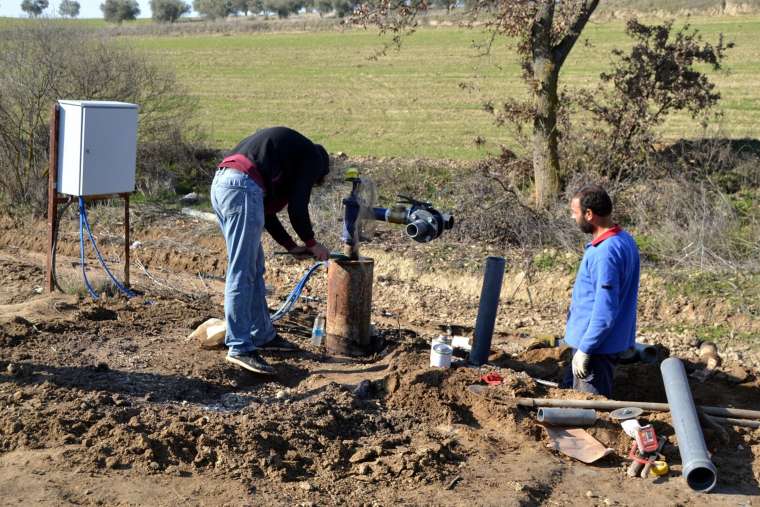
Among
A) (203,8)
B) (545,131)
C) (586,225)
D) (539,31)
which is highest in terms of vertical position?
(203,8)

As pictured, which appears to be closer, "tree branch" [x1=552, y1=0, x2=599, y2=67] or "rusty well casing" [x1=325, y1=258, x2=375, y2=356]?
A: "rusty well casing" [x1=325, y1=258, x2=375, y2=356]

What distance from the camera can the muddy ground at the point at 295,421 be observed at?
518 centimetres

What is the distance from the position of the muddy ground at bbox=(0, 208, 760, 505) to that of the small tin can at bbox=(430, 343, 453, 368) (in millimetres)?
125

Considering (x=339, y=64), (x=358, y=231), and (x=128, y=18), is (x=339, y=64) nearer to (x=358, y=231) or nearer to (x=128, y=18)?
(x=358, y=231)

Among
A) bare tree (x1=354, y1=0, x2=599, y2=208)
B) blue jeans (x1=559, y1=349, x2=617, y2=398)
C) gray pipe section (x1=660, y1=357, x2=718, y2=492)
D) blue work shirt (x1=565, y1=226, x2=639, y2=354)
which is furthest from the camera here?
bare tree (x1=354, y1=0, x2=599, y2=208)

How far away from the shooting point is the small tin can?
6941 mm

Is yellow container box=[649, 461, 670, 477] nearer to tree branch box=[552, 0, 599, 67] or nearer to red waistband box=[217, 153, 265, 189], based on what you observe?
red waistband box=[217, 153, 265, 189]

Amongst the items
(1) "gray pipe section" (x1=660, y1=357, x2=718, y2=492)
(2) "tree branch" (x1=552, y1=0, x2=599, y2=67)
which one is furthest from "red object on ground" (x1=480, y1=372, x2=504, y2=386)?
(2) "tree branch" (x1=552, y1=0, x2=599, y2=67)

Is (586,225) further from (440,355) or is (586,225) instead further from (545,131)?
(545,131)

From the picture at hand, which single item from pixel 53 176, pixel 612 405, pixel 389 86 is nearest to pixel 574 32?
pixel 53 176

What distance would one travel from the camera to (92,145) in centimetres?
883

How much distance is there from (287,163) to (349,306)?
1.41 meters

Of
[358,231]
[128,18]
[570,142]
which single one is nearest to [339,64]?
[570,142]

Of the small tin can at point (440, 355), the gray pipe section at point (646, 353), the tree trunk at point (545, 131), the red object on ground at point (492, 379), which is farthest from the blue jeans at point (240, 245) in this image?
the tree trunk at point (545, 131)
